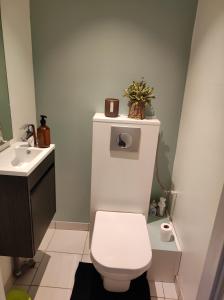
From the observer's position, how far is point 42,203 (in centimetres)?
154

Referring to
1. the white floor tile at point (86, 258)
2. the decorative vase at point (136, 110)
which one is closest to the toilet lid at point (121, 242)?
the white floor tile at point (86, 258)

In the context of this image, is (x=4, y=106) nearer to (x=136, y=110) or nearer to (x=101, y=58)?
(x=101, y=58)

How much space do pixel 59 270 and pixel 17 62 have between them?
64.1 inches

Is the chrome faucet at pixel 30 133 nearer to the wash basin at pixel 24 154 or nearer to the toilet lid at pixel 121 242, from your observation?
the wash basin at pixel 24 154

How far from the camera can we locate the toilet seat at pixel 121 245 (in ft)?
4.28

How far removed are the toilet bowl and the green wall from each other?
0.60 meters

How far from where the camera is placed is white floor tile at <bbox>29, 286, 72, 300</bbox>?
1.57 metres

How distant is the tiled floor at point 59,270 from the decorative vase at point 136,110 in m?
1.27

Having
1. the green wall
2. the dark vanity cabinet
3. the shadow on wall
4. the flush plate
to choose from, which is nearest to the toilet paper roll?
the shadow on wall

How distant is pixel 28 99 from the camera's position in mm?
1767

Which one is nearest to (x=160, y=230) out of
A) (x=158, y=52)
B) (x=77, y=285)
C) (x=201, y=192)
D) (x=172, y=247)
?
(x=172, y=247)

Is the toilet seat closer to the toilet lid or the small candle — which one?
the toilet lid

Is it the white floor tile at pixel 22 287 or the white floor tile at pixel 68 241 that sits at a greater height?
the white floor tile at pixel 68 241

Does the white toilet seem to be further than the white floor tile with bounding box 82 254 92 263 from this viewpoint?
No
